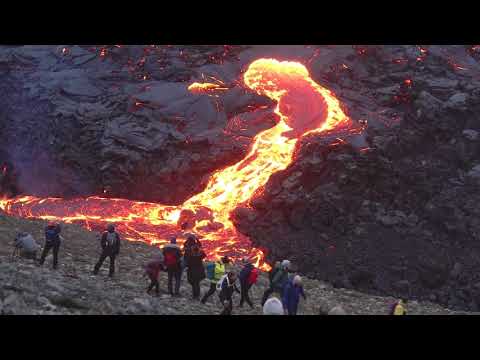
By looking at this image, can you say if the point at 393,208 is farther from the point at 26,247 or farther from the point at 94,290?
the point at 26,247

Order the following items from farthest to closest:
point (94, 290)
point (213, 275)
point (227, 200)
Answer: point (227, 200) → point (213, 275) → point (94, 290)

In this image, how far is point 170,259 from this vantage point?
779 inches

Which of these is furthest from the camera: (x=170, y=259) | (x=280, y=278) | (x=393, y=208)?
(x=393, y=208)

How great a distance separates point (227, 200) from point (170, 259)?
17.8 meters

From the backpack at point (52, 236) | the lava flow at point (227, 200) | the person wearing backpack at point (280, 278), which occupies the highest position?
the lava flow at point (227, 200)

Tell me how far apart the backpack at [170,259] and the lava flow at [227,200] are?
1263 cm

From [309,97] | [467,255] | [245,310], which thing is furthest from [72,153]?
[467,255]

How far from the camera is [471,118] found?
39312 millimetres

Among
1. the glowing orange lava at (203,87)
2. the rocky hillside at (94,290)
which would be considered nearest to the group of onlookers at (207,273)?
the rocky hillside at (94,290)

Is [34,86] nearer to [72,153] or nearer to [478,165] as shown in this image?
[72,153]

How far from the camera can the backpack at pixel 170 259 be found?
19766 mm

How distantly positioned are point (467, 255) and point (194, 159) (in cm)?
1926

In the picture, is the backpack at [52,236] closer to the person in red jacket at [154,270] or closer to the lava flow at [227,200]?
the person in red jacket at [154,270]

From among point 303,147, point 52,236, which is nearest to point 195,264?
point 52,236
